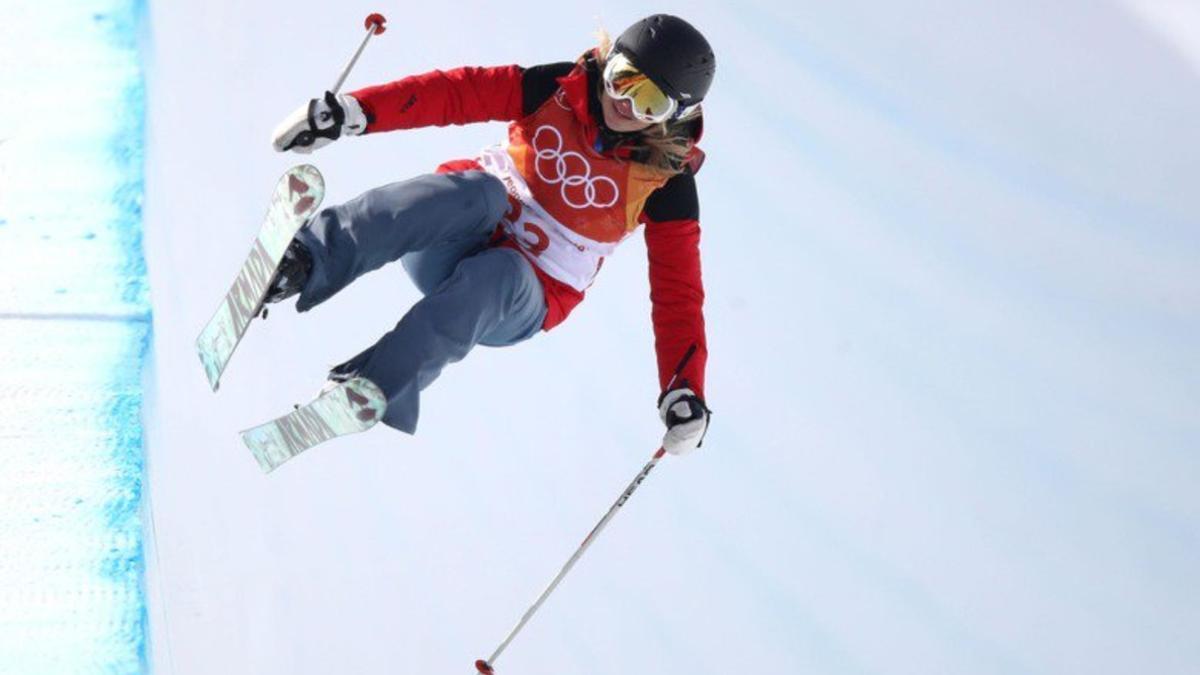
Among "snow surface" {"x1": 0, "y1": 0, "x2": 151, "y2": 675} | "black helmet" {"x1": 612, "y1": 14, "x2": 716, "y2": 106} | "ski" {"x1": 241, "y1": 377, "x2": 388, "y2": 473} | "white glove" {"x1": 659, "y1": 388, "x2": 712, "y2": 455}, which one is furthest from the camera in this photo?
"snow surface" {"x1": 0, "y1": 0, "x2": 151, "y2": 675}

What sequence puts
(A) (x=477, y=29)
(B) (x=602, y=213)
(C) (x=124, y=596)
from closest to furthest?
(B) (x=602, y=213)
(C) (x=124, y=596)
(A) (x=477, y=29)

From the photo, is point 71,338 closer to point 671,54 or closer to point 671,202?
point 671,202

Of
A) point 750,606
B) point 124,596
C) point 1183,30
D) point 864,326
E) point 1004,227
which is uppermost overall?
point 1183,30

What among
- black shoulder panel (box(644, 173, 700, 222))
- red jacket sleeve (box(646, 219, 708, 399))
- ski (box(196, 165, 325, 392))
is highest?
black shoulder panel (box(644, 173, 700, 222))

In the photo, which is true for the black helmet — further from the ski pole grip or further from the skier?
the ski pole grip

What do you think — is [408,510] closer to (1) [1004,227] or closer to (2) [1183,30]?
(1) [1004,227]

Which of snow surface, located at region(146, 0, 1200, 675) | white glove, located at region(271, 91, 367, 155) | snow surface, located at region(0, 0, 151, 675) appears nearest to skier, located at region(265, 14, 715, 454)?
white glove, located at region(271, 91, 367, 155)

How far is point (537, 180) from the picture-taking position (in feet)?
10.9

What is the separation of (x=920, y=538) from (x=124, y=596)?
1723 mm

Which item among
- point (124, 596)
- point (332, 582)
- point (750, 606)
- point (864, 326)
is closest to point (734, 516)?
point (750, 606)

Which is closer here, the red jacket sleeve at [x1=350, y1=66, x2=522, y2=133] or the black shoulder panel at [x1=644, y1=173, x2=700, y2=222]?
the red jacket sleeve at [x1=350, y1=66, x2=522, y2=133]

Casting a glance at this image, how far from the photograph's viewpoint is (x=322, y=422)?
294 cm

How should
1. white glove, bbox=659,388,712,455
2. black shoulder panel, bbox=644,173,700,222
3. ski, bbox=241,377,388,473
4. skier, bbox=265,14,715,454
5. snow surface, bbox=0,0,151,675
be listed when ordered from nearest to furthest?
ski, bbox=241,377,388,473
skier, bbox=265,14,715,454
white glove, bbox=659,388,712,455
black shoulder panel, bbox=644,173,700,222
snow surface, bbox=0,0,151,675

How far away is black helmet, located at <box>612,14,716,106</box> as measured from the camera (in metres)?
3.10
